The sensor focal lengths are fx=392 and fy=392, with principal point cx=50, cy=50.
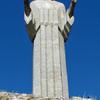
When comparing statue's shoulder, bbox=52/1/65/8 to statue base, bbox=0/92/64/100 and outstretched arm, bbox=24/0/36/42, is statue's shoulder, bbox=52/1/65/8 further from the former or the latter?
statue base, bbox=0/92/64/100

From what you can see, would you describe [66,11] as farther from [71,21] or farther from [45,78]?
[45,78]

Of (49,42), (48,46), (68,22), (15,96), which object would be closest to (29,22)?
(49,42)

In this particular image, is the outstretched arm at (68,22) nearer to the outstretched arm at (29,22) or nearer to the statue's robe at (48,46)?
the statue's robe at (48,46)

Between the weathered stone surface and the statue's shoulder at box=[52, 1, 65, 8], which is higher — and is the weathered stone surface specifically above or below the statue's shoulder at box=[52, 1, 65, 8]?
below

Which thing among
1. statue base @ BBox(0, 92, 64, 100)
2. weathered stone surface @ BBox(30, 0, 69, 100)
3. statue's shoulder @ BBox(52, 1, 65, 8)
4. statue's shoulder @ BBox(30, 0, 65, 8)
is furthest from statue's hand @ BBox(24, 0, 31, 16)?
statue base @ BBox(0, 92, 64, 100)

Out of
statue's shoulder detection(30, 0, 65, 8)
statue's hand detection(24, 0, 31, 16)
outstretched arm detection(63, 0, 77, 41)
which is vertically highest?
statue's shoulder detection(30, 0, 65, 8)

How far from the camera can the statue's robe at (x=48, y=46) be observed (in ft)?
52.7

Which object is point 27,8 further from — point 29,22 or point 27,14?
point 29,22

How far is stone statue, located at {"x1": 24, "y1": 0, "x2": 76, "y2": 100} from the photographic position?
634 inches

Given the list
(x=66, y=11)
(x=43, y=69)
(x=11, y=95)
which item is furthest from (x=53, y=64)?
(x=11, y=95)

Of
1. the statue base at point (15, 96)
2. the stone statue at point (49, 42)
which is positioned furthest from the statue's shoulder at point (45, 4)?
the statue base at point (15, 96)

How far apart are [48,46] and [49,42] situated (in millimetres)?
203

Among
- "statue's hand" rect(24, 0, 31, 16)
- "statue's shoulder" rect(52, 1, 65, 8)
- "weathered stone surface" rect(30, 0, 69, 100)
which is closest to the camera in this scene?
"weathered stone surface" rect(30, 0, 69, 100)

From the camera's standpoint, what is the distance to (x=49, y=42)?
17.0 metres
